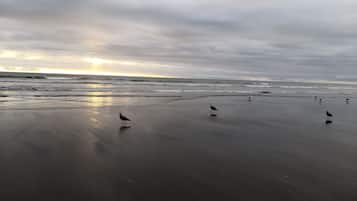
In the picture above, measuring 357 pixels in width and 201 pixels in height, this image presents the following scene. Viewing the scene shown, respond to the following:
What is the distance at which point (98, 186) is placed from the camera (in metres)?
5.85

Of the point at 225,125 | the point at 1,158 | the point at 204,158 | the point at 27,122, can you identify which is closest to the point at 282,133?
the point at 225,125

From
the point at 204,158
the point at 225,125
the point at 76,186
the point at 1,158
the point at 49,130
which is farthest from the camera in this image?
the point at 225,125

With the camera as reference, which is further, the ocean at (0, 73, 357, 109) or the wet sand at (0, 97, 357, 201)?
the ocean at (0, 73, 357, 109)

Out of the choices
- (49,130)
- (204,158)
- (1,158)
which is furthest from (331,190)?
(49,130)

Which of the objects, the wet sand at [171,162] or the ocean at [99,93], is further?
the ocean at [99,93]

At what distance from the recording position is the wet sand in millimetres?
5688

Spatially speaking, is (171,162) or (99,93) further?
(99,93)

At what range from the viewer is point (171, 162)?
7.50m

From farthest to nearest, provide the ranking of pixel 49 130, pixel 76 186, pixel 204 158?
pixel 49 130
pixel 204 158
pixel 76 186

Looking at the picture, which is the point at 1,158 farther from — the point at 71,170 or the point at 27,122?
the point at 27,122

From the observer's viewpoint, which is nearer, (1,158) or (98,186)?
(98,186)

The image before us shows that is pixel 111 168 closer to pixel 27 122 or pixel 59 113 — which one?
pixel 27 122

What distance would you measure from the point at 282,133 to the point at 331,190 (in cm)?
606

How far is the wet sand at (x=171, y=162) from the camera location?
18.7 feet
